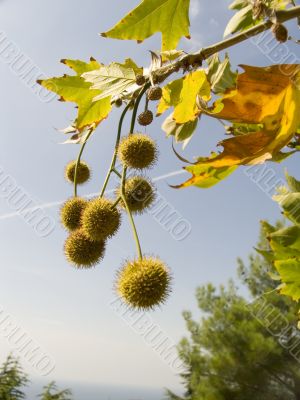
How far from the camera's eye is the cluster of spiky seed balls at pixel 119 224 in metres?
1.77

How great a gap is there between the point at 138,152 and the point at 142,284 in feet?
1.97

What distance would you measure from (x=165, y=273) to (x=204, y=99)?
1019mm

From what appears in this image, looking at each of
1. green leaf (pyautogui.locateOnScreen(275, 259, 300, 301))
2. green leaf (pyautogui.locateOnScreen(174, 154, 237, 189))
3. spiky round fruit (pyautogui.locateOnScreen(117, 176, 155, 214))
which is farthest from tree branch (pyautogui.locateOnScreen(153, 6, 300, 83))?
spiky round fruit (pyautogui.locateOnScreen(117, 176, 155, 214))

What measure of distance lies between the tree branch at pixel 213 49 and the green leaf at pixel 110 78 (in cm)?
9

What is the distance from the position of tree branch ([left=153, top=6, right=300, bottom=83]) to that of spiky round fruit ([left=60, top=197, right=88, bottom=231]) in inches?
45.7

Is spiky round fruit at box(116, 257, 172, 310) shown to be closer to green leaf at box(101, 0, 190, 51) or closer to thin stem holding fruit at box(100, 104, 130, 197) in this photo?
thin stem holding fruit at box(100, 104, 130, 197)

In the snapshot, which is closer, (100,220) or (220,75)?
(220,75)

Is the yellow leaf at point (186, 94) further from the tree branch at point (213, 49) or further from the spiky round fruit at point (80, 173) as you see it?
the spiky round fruit at point (80, 173)

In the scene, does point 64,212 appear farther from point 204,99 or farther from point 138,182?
point 204,99

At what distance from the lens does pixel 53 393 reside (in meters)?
14.1

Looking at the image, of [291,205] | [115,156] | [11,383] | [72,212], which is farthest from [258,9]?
[11,383]

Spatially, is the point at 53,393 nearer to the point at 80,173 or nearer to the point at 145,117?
the point at 80,173

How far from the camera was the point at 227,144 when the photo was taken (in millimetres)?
789

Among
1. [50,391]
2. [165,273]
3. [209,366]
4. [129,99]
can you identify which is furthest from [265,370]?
[129,99]
